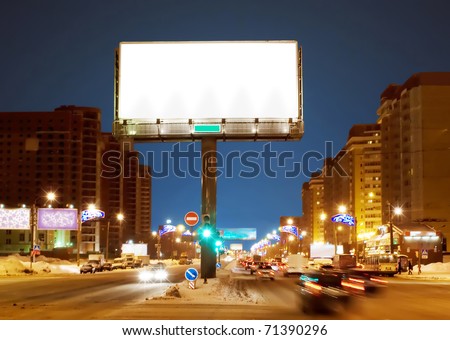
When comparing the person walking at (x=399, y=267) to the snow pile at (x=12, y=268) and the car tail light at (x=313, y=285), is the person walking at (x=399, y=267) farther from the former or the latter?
the car tail light at (x=313, y=285)

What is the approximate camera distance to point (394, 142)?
484 ft

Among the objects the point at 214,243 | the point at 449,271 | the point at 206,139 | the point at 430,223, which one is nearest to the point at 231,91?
the point at 206,139

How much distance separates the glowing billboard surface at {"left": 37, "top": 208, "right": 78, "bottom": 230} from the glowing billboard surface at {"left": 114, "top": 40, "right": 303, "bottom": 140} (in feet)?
148

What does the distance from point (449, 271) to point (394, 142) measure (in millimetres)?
77259

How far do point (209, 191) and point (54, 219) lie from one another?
45660 millimetres

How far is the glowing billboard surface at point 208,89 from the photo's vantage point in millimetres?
37844

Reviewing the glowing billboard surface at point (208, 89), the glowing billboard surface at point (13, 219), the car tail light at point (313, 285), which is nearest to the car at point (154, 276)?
the glowing billboard surface at point (13, 219)

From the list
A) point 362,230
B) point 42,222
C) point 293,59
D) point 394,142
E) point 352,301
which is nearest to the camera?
point 352,301

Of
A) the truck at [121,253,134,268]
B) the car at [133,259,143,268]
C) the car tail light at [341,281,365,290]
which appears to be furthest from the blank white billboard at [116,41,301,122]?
the car at [133,259,143,268]

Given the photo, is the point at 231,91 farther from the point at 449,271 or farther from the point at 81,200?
the point at 81,200

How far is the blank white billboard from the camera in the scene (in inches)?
1489

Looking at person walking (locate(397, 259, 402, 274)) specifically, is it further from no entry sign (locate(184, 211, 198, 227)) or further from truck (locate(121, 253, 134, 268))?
truck (locate(121, 253, 134, 268))

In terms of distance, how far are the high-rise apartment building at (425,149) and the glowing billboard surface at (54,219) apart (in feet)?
213
